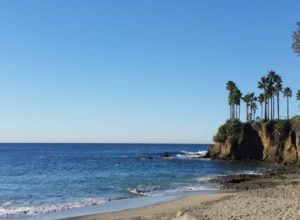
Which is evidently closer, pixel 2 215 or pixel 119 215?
pixel 119 215

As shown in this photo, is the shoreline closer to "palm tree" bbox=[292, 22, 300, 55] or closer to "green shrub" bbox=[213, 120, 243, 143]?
"palm tree" bbox=[292, 22, 300, 55]

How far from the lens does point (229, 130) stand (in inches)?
3541

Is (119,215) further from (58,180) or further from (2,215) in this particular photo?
(58,180)

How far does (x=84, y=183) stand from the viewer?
157 feet

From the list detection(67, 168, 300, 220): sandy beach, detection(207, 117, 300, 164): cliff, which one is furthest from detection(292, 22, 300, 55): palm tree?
detection(207, 117, 300, 164): cliff

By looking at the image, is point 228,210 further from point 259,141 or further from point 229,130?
point 229,130

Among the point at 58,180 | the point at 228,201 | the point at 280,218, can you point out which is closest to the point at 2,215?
the point at 228,201

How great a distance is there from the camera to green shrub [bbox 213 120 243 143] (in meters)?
89.0

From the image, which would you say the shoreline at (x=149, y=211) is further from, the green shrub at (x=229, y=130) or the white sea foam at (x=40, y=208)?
the green shrub at (x=229, y=130)

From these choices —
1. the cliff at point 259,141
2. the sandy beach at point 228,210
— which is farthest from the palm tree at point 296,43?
the cliff at point 259,141

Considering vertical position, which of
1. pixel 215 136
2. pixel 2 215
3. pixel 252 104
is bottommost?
pixel 2 215

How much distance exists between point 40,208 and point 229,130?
207 feet

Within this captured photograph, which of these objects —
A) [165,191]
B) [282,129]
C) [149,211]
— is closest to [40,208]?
[149,211]

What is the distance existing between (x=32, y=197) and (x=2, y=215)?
29.2 ft
